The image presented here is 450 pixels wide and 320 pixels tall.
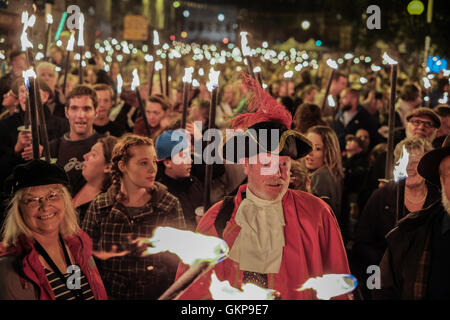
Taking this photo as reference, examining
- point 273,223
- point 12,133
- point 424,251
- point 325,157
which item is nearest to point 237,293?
point 273,223

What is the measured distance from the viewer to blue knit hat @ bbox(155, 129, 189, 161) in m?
4.82

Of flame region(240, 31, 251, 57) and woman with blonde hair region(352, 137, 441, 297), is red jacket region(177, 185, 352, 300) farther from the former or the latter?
flame region(240, 31, 251, 57)

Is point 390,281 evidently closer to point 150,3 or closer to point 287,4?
point 150,3

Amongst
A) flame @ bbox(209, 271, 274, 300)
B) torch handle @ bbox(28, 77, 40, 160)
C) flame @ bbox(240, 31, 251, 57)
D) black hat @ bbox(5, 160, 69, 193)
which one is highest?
flame @ bbox(240, 31, 251, 57)

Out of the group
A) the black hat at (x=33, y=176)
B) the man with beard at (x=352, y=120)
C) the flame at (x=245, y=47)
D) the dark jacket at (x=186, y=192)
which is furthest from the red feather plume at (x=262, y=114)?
the man with beard at (x=352, y=120)

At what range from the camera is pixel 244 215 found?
3201mm

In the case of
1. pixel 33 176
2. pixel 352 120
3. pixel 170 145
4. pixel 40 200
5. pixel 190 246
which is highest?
pixel 352 120

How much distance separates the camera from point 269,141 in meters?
3.14

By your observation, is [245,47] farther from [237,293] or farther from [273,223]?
[237,293]

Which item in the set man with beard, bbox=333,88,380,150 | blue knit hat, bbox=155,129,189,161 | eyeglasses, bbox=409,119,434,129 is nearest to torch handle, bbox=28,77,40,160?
blue knit hat, bbox=155,129,189,161

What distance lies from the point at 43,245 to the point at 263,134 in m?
1.28

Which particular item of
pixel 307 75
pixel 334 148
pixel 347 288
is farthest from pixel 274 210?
pixel 307 75

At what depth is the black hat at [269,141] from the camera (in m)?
3.12

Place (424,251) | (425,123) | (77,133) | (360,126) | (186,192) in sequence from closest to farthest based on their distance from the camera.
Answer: (424,251) < (186,192) < (77,133) < (425,123) < (360,126)
